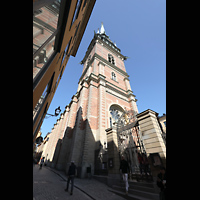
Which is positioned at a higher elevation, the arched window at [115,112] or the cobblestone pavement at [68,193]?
the arched window at [115,112]

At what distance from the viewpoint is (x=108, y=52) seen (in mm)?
23031

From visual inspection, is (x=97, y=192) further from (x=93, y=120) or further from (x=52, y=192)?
(x=93, y=120)

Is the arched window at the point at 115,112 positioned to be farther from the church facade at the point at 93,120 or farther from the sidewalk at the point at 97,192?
the sidewalk at the point at 97,192

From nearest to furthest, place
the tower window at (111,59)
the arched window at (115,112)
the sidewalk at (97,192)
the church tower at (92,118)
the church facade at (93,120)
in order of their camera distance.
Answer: the sidewalk at (97,192) → the church facade at (93,120) → the church tower at (92,118) → the arched window at (115,112) → the tower window at (111,59)

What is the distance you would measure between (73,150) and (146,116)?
8000 millimetres

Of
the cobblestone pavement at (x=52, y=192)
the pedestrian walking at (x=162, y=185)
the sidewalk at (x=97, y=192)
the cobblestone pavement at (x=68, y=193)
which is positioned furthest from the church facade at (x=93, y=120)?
the pedestrian walking at (x=162, y=185)

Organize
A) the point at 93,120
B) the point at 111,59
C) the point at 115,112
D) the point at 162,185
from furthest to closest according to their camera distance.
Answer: the point at 111,59 → the point at 115,112 → the point at 93,120 → the point at 162,185

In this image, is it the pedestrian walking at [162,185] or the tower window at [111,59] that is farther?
the tower window at [111,59]

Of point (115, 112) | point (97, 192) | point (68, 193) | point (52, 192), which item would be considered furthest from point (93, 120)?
point (52, 192)

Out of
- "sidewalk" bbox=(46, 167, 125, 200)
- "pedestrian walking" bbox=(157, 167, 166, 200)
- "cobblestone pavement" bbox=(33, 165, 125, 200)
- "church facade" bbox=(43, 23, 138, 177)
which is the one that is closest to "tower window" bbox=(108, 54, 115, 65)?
"church facade" bbox=(43, 23, 138, 177)
